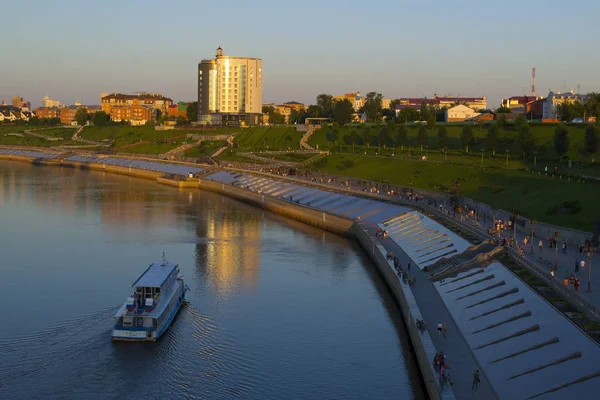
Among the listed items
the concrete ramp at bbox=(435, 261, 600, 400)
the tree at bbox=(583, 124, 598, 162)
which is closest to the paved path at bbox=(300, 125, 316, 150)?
the tree at bbox=(583, 124, 598, 162)

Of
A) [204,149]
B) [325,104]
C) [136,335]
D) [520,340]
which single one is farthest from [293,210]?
[325,104]

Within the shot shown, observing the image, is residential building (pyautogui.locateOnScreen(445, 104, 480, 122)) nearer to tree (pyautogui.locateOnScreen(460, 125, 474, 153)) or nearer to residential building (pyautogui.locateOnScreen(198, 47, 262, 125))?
tree (pyautogui.locateOnScreen(460, 125, 474, 153))

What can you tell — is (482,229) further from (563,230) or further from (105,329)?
(105,329)

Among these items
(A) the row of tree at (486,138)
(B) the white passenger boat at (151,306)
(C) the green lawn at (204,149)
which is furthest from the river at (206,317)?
(C) the green lawn at (204,149)

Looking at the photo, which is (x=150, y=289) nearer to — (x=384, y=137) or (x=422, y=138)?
(x=422, y=138)

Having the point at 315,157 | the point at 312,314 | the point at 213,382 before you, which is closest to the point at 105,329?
the point at 213,382
